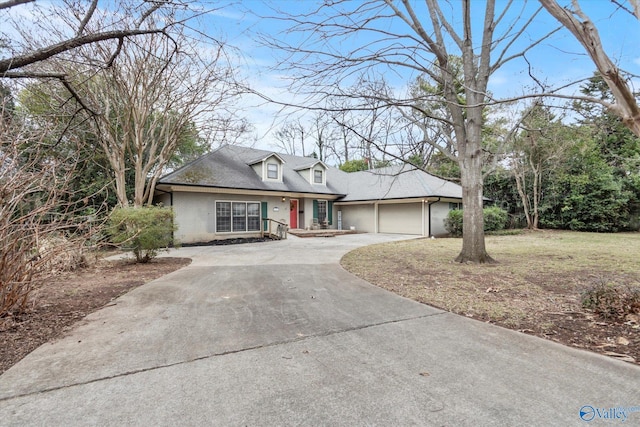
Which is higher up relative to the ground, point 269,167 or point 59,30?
point 59,30

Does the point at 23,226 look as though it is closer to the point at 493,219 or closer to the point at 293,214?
the point at 293,214

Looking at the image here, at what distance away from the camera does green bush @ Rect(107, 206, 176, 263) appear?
8406 millimetres

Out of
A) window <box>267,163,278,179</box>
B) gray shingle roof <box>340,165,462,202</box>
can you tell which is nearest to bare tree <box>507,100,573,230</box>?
gray shingle roof <box>340,165,462,202</box>

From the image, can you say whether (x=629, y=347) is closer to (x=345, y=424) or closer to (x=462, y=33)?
(x=345, y=424)

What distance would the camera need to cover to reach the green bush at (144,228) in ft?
27.6

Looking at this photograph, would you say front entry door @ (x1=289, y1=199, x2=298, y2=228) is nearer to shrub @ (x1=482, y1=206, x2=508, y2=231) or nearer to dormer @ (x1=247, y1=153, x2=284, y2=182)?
dormer @ (x1=247, y1=153, x2=284, y2=182)

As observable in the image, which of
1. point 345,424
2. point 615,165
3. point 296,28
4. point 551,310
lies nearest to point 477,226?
point 551,310

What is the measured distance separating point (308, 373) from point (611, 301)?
14.2 feet

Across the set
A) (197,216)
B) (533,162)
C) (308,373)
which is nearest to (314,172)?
(197,216)

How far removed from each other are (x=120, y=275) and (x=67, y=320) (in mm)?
3468

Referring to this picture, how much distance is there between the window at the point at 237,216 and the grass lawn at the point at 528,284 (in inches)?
287

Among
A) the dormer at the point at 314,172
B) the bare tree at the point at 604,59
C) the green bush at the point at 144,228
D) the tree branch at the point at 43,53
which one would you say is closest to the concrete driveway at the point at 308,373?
the bare tree at the point at 604,59

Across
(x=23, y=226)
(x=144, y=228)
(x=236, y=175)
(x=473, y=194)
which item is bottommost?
(x=144, y=228)

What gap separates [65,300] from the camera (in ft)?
17.0
